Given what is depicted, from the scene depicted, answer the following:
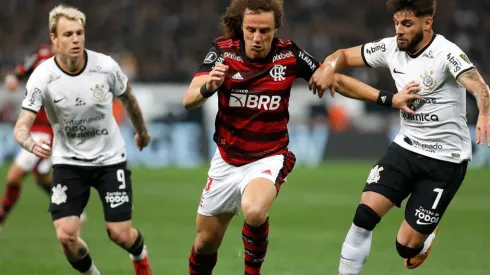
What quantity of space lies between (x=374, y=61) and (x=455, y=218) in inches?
261

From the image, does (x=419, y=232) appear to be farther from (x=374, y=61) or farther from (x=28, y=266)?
(x=28, y=266)

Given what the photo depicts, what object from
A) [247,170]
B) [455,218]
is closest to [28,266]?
[247,170]

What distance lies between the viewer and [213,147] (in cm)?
2117

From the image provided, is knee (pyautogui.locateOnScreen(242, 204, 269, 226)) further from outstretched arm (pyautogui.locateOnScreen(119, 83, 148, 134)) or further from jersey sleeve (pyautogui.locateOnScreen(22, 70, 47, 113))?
jersey sleeve (pyautogui.locateOnScreen(22, 70, 47, 113))

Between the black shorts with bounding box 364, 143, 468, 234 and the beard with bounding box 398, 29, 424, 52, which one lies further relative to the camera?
the black shorts with bounding box 364, 143, 468, 234

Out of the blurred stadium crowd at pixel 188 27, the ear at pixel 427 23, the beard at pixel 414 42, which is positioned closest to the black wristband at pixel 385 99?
the beard at pixel 414 42

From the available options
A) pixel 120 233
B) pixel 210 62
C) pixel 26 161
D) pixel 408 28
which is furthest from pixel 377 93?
pixel 26 161

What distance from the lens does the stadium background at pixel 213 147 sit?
10.5 m

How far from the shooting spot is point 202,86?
707cm

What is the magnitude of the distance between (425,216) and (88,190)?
9.47ft

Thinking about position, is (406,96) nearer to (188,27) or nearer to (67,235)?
(67,235)

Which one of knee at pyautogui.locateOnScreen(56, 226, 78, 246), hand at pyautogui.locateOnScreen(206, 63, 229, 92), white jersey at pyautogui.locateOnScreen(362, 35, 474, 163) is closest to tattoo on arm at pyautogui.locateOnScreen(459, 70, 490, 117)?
white jersey at pyautogui.locateOnScreen(362, 35, 474, 163)

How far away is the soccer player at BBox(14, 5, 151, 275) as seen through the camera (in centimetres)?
803

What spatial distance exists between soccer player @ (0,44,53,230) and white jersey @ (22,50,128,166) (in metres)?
3.40
